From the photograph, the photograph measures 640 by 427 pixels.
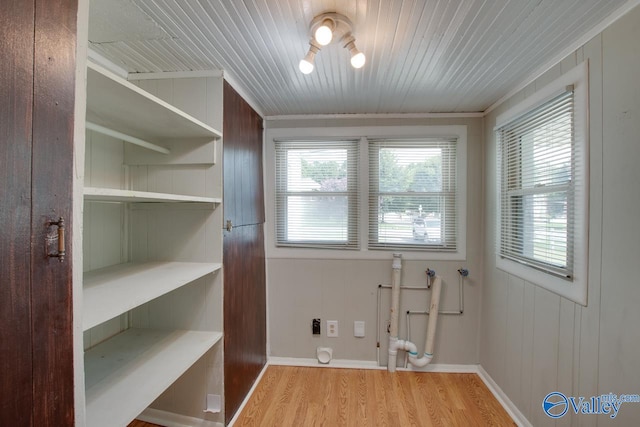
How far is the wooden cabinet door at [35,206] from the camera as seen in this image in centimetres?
59

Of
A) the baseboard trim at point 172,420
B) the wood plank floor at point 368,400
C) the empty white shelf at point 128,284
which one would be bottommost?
the wood plank floor at point 368,400

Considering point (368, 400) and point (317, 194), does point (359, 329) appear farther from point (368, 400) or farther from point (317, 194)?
point (317, 194)

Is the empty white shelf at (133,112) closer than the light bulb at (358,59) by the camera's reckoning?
Yes

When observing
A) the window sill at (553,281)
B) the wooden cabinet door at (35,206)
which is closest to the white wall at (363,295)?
the window sill at (553,281)

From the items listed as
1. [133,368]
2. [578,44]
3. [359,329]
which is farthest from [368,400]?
[578,44]

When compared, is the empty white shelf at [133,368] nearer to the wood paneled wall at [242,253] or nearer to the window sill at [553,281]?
the wood paneled wall at [242,253]

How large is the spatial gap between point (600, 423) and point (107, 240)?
269 centimetres

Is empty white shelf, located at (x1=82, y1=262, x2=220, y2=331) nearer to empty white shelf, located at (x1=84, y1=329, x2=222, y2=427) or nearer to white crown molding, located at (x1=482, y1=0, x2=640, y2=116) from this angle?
empty white shelf, located at (x1=84, y1=329, x2=222, y2=427)

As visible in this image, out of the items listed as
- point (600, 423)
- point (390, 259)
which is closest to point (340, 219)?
point (390, 259)

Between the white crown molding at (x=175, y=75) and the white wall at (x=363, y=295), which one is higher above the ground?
the white crown molding at (x=175, y=75)

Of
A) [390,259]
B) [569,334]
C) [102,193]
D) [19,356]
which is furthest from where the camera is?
[390,259]

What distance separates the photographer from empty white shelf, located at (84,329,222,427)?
1.05 m

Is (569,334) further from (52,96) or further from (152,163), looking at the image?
(152,163)

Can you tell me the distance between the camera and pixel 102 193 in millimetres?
875
